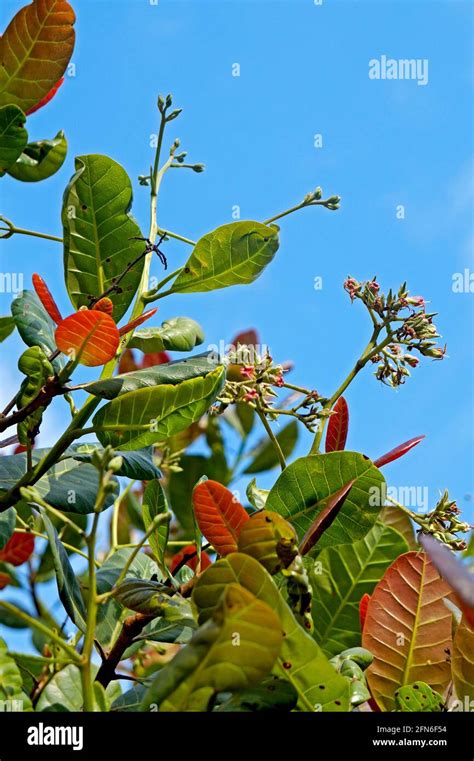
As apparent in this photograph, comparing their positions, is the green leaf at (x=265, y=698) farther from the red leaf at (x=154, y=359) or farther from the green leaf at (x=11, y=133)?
the red leaf at (x=154, y=359)

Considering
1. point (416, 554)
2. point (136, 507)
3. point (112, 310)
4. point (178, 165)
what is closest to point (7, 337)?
point (112, 310)

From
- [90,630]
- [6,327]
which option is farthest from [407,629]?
[6,327]

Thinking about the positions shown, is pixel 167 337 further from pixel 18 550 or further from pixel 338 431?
pixel 18 550

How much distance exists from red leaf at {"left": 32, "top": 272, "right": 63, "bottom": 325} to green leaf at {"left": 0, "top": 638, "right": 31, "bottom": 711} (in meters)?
0.69

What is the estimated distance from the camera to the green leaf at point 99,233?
1.56 meters

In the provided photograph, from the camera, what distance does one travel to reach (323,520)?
1.28 meters

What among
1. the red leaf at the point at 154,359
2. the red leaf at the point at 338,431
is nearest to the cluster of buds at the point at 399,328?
the red leaf at the point at 338,431

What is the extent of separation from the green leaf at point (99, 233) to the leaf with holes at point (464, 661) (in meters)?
0.82

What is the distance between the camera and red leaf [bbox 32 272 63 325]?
163 centimetres

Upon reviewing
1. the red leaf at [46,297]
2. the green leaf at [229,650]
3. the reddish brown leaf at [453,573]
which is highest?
the red leaf at [46,297]

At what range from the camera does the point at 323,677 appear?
1066 millimetres

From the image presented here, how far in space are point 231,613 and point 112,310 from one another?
793 millimetres

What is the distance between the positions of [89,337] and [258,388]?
0.53m
